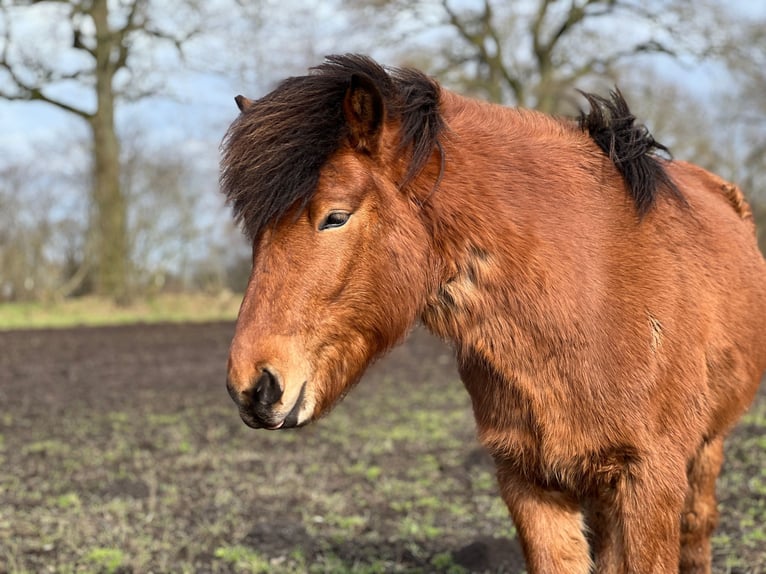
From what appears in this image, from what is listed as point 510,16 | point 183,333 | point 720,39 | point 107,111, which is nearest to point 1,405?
point 183,333

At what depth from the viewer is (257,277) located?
98.4 inches

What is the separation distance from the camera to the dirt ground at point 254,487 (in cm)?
470

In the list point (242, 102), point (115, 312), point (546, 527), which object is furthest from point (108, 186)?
point (546, 527)

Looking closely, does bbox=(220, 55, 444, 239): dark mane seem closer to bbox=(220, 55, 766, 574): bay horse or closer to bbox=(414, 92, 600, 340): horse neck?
bbox=(220, 55, 766, 574): bay horse

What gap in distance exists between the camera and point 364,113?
2557mm

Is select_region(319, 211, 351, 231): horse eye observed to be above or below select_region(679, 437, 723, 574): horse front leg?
above

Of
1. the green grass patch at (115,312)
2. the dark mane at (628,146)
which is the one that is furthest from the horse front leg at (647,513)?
the green grass patch at (115,312)

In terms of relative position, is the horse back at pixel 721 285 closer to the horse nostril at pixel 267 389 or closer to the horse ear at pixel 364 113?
the horse ear at pixel 364 113

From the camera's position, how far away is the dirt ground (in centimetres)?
470

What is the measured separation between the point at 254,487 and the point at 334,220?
13.9 ft

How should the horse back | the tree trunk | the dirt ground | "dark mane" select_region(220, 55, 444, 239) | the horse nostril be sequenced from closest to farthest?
the horse nostril
"dark mane" select_region(220, 55, 444, 239)
the horse back
the dirt ground
the tree trunk

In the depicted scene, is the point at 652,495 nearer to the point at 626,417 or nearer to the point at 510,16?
the point at 626,417

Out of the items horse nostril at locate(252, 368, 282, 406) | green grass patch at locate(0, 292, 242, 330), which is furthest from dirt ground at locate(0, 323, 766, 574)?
green grass patch at locate(0, 292, 242, 330)

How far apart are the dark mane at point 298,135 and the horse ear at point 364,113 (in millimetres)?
25
